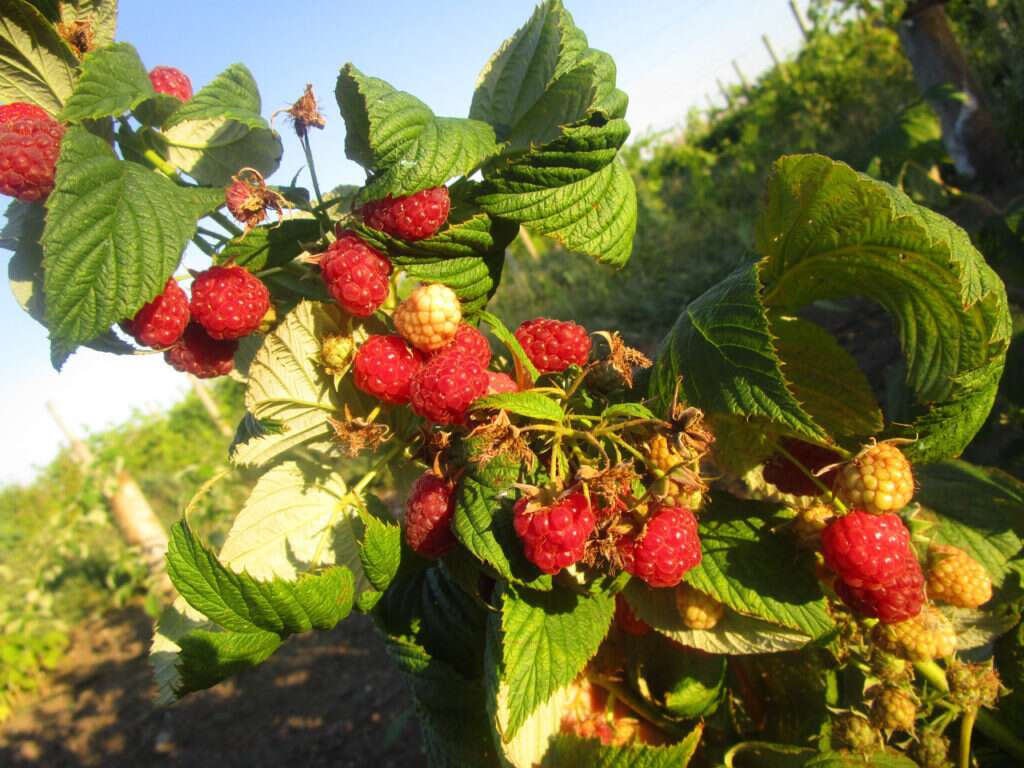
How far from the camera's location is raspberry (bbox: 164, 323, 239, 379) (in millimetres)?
742

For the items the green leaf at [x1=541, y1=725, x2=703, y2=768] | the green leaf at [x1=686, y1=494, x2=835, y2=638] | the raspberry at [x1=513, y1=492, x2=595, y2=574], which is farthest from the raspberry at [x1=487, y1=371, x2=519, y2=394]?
the green leaf at [x1=541, y1=725, x2=703, y2=768]

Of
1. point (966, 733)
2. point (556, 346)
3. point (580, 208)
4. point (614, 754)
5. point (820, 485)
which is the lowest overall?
point (966, 733)

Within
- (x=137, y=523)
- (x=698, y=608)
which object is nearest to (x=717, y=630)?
(x=698, y=608)

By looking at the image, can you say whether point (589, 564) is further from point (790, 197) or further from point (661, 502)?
point (790, 197)

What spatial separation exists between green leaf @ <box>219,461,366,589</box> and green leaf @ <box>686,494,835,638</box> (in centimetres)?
40

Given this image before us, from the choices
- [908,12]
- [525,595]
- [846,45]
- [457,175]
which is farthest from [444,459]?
[846,45]

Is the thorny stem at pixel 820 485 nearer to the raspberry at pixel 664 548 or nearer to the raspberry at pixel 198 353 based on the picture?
the raspberry at pixel 664 548

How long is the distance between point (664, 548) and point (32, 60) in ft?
2.62

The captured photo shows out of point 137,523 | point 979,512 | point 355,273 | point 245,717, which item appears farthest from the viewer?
point 137,523

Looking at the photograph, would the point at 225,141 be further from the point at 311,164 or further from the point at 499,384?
the point at 499,384

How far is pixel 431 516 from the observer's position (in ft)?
2.17

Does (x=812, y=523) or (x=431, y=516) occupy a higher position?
(x=431, y=516)

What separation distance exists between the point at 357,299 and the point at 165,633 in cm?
46

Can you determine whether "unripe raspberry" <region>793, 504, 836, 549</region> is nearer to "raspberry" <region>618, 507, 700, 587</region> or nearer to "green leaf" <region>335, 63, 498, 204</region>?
"raspberry" <region>618, 507, 700, 587</region>
